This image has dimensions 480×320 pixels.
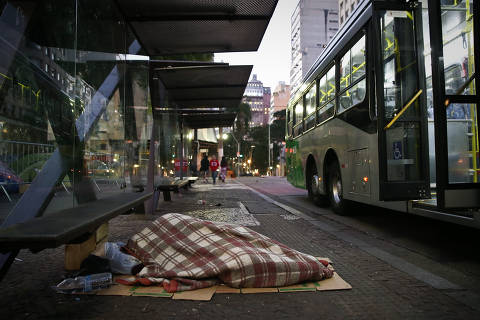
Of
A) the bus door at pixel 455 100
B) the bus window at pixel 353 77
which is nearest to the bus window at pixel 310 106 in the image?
the bus window at pixel 353 77

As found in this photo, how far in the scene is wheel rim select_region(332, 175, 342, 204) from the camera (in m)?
7.37

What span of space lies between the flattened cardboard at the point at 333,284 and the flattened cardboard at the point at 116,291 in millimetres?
1537

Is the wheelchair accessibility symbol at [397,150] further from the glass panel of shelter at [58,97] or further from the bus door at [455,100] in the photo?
the glass panel of shelter at [58,97]

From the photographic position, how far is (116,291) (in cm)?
291

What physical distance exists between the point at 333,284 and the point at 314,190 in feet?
20.8

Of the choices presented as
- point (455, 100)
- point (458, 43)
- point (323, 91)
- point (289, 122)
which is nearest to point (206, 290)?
point (455, 100)

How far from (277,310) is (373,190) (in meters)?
3.46

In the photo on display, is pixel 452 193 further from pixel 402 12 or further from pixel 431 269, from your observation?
pixel 402 12

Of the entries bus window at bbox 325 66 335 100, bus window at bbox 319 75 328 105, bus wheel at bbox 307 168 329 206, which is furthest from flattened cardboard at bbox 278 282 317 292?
bus wheel at bbox 307 168 329 206

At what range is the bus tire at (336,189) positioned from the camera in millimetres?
7371

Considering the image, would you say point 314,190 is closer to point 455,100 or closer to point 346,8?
point 455,100

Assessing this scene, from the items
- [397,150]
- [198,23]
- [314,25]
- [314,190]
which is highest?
[314,25]

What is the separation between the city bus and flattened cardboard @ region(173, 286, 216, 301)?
99.1 inches

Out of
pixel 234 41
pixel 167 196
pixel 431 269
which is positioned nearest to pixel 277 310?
pixel 431 269
